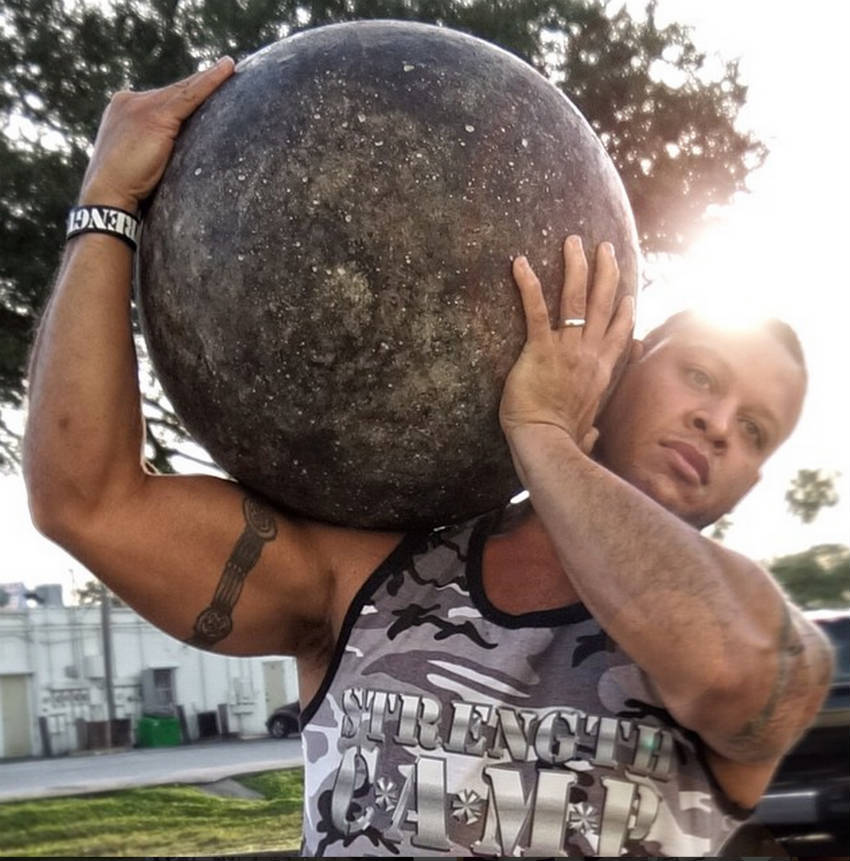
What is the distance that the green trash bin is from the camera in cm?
3378

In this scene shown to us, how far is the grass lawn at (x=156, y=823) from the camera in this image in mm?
12469

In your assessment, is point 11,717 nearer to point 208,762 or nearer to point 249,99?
point 208,762

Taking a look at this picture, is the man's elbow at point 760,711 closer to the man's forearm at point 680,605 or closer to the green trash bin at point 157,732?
A: the man's forearm at point 680,605

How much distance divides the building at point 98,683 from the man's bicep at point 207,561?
3324 cm

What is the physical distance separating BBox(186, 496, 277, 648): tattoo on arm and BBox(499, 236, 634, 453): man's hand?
0.52 meters

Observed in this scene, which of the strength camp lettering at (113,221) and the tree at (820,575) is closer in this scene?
the strength camp lettering at (113,221)

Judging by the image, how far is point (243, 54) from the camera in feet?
34.8

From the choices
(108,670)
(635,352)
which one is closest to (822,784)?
(635,352)

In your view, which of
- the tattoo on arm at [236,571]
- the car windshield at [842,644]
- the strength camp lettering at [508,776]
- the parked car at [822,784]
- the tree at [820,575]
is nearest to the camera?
the strength camp lettering at [508,776]

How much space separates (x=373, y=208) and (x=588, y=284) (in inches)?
15.7

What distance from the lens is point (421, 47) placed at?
8.25 feet

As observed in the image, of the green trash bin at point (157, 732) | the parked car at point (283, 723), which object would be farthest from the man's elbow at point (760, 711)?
the green trash bin at point (157, 732)

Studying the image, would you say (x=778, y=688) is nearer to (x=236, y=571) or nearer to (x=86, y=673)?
(x=236, y=571)

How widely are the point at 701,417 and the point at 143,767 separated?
73.5 feet
